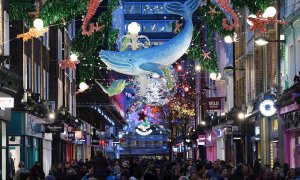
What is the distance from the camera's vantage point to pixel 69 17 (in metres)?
23.6

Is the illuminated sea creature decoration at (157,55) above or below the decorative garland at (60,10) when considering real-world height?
below

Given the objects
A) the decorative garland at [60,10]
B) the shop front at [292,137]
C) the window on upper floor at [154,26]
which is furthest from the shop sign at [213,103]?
the window on upper floor at [154,26]

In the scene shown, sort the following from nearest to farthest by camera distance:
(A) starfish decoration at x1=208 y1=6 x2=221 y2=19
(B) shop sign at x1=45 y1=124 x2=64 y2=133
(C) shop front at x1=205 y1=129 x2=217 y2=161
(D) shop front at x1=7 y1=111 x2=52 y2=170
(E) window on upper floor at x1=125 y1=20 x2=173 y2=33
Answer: (A) starfish decoration at x1=208 y1=6 x2=221 y2=19 < (D) shop front at x1=7 y1=111 x2=52 y2=170 < (B) shop sign at x1=45 y1=124 x2=64 y2=133 < (C) shop front at x1=205 y1=129 x2=217 y2=161 < (E) window on upper floor at x1=125 y1=20 x2=173 y2=33

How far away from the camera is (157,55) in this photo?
21.4 m

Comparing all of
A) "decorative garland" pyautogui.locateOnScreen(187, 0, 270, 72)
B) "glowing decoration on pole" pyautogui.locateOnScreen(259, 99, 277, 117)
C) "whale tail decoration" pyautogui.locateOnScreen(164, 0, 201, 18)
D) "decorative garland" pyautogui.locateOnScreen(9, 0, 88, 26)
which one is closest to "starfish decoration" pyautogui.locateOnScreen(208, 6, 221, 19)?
"decorative garland" pyautogui.locateOnScreen(187, 0, 270, 72)

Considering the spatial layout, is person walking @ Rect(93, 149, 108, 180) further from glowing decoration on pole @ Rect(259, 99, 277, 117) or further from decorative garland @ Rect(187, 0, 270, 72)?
glowing decoration on pole @ Rect(259, 99, 277, 117)

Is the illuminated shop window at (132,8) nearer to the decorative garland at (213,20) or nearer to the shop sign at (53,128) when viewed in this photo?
the shop sign at (53,128)

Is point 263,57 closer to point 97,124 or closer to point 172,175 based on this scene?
point 172,175

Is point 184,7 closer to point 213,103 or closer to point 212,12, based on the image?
point 212,12

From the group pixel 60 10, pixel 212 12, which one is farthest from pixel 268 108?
pixel 60 10

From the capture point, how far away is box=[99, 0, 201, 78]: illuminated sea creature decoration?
21.4m

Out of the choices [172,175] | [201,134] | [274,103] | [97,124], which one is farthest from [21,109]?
[97,124]

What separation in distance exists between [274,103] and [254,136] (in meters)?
12.7

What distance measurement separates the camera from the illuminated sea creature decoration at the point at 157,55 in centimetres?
2141
